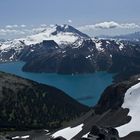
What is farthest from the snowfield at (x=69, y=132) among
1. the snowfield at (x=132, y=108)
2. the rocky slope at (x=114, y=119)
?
the snowfield at (x=132, y=108)

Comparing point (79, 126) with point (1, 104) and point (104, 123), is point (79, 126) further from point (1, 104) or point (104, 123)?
point (1, 104)

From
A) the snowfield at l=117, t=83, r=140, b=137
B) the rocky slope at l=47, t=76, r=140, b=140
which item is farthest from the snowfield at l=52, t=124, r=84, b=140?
the snowfield at l=117, t=83, r=140, b=137

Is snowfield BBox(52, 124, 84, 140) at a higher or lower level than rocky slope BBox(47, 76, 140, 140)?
lower

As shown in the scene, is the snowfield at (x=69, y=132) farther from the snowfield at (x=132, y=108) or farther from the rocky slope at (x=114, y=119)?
the snowfield at (x=132, y=108)

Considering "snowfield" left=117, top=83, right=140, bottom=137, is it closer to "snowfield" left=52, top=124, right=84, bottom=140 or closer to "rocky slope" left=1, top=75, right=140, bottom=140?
"rocky slope" left=1, top=75, right=140, bottom=140

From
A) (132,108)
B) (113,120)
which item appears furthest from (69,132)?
(132,108)

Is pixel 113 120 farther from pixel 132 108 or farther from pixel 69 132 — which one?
pixel 69 132
